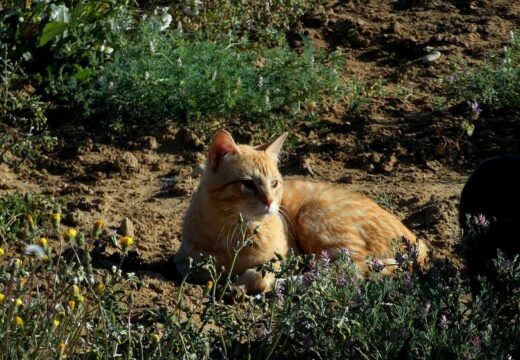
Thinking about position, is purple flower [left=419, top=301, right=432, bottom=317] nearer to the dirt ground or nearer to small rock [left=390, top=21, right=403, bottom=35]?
the dirt ground

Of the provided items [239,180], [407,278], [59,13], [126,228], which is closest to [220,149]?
[239,180]

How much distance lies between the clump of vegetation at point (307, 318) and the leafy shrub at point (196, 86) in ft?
10.9

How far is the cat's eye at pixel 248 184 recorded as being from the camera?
267 inches

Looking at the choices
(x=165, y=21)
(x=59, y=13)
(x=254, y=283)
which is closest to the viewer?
(x=254, y=283)

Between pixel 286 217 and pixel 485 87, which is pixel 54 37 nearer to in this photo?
pixel 286 217

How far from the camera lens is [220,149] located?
22.7 feet

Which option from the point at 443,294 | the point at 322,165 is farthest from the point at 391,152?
the point at 443,294

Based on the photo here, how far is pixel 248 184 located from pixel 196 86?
1.83m

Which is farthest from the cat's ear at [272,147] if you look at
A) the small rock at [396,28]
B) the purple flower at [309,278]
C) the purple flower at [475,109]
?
the small rock at [396,28]

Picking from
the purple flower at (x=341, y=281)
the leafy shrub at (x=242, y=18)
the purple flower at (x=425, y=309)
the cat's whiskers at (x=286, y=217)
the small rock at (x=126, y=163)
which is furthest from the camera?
the leafy shrub at (x=242, y=18)

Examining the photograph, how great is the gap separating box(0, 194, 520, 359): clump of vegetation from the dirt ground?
1375 mm

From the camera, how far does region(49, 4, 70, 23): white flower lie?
873cm

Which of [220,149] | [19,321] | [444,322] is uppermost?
[19,321]

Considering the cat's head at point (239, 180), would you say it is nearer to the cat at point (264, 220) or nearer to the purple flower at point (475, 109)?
the cat at point (264, 220)
